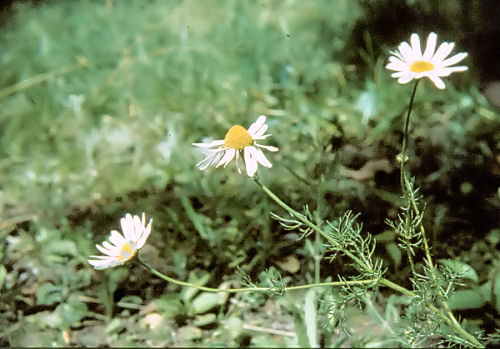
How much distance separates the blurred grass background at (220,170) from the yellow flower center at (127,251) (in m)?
0.45

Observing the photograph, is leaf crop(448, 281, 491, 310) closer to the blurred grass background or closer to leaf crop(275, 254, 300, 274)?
the blurred grass background

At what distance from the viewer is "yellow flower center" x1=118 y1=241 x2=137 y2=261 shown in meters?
0.77

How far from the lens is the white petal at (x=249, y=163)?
0.78 meters

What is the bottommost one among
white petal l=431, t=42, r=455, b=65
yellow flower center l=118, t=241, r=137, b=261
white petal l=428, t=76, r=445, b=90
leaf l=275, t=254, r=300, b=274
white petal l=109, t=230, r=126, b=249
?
yellow flower center l=118, t=241, r=137, b=261

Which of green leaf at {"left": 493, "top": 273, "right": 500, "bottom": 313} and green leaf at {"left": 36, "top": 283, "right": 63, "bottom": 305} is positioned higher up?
green leaf at {"left": 36, "top": 283, "right": 63, "bottom": 305}

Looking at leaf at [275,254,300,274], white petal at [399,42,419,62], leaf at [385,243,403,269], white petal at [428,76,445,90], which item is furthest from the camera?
leaf at [275,254,300,274]

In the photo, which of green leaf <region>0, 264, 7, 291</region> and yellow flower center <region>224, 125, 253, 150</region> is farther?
green leaf <region>0, 264, 7, 291</region>

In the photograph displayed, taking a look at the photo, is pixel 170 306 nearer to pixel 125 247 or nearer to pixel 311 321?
pixel 311 321

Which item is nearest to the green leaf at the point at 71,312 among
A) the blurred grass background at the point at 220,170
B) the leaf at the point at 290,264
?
the blurred grass background at the point at 220,170

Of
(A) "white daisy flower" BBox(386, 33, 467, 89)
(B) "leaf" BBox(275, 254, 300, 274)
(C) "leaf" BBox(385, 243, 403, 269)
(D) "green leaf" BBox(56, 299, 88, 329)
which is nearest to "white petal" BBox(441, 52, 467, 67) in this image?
(A) "white daisy flower" BBox(386, 33, 467, 89)

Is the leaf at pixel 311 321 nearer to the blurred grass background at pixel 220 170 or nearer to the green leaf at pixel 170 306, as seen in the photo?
the blurred grass background at pixel 220 170

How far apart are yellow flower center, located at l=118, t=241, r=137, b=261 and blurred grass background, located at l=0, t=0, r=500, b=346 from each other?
0.45 meters

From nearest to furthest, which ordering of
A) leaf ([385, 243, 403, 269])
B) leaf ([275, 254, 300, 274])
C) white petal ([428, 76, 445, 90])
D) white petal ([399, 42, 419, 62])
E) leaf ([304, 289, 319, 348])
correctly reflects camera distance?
1. white petal ([428, 76, 445, 90])
2. white petal ([399, 42, 419, 62])
3. leaf ([304, 289, 319, 348])
4. leaf ([385, 243, 403, 269])
5. leaf ([275, 254, 300, 274])

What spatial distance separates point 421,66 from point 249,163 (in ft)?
0.95
